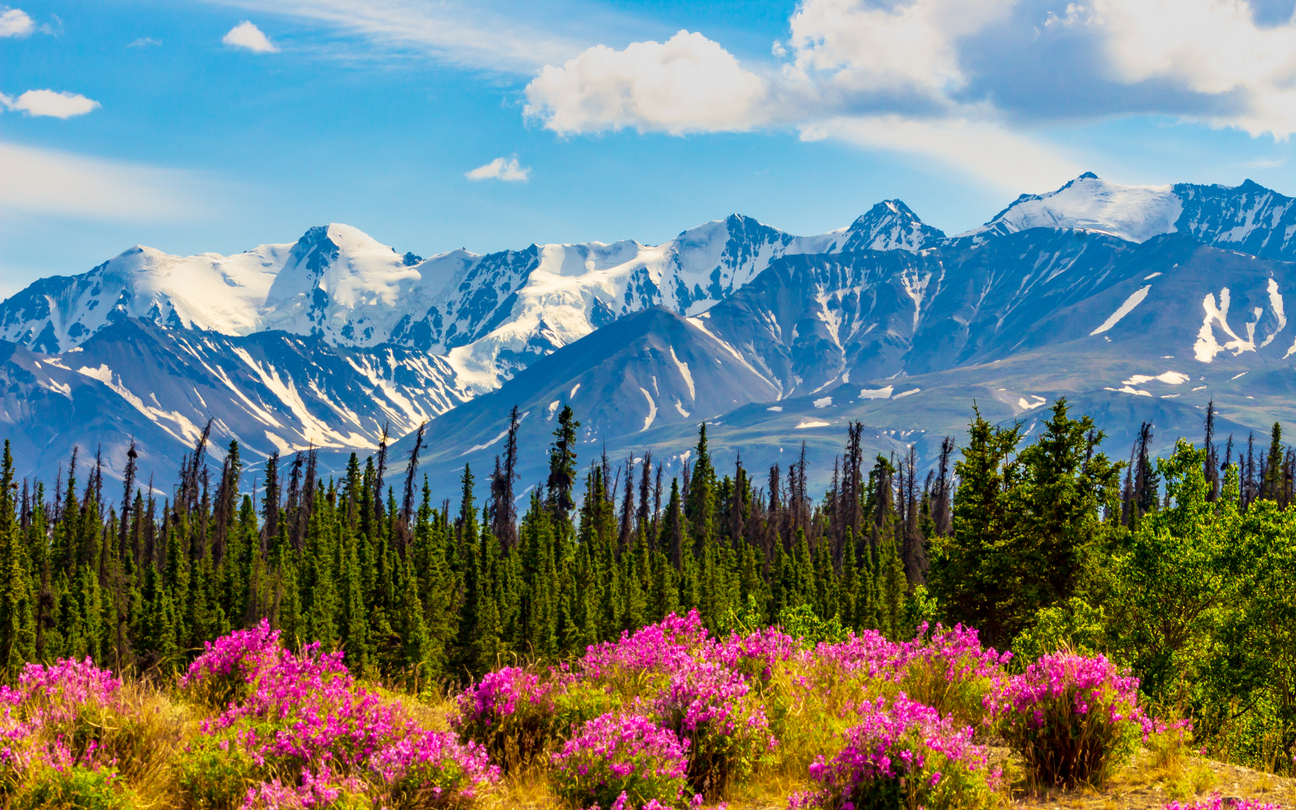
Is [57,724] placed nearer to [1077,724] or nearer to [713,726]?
[713,726]

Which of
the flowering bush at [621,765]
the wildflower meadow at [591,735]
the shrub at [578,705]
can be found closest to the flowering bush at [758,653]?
the wildflower meadow at [591,735]

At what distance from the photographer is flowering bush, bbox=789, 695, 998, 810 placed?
1009 centimetres

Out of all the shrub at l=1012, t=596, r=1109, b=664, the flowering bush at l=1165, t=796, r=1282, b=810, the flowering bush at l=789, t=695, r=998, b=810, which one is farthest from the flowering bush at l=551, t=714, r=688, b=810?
the shrub at l=1012, t=596, r=1109, b=664

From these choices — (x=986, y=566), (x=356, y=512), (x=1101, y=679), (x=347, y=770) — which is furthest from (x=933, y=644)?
(x=356, y=512)

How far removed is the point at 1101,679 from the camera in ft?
38.7

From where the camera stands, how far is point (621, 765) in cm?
1026

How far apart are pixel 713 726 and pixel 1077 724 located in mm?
4262

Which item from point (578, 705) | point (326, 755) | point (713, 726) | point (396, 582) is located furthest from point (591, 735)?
point (396, 582)

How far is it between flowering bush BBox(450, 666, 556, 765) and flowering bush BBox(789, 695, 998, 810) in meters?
3.68

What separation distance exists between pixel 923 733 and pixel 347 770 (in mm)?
5953

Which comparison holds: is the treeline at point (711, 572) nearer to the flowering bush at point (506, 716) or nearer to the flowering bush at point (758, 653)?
the flowering bush at point (506, 716)

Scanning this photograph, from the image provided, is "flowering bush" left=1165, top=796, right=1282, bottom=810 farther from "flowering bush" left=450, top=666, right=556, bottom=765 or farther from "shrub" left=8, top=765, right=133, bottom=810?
"shrub" left=8, top=765, right=133, bottom=810

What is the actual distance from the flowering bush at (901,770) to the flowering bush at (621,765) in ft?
4.33

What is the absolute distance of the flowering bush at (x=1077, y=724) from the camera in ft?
38.2
